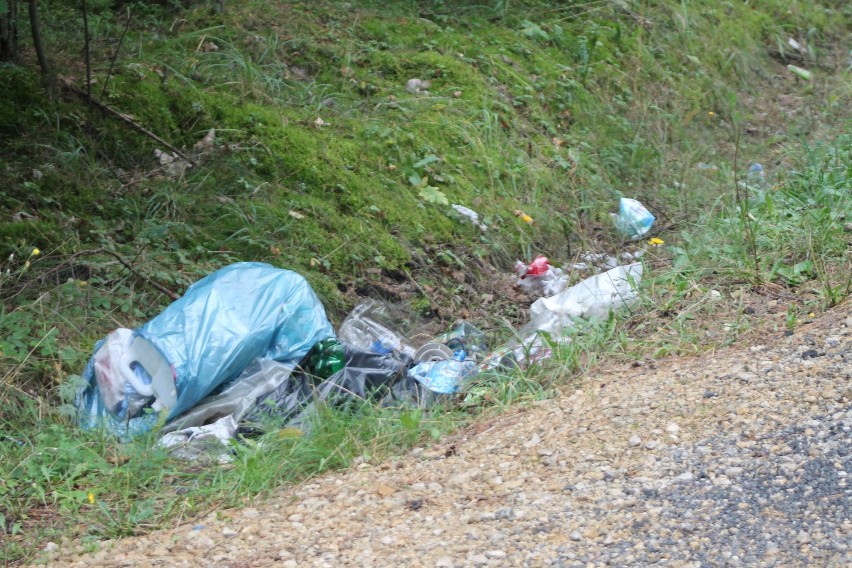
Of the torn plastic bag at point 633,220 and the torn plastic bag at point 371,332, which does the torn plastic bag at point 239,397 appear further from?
the torn plastic bag at point 633,220

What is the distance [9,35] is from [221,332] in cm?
238

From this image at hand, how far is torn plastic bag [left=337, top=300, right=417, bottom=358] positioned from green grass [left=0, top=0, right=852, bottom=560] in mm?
136

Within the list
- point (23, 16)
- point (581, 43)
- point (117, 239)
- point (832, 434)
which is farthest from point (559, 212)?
point (23, 16)

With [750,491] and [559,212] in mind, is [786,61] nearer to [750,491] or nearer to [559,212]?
[559,212]

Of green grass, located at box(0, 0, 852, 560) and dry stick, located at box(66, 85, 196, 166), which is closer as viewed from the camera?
green grass, located at box(0, 0, 852, 560)

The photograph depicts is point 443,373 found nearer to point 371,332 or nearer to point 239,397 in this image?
point 371,332

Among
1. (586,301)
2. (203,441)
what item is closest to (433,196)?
(586,301)

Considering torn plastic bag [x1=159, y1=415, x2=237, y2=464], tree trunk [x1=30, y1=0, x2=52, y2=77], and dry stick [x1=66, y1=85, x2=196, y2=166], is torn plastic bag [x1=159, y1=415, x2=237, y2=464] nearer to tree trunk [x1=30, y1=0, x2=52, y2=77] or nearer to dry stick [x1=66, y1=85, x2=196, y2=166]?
dry stick [x1=66, y1=85, x2=196, y2=166]

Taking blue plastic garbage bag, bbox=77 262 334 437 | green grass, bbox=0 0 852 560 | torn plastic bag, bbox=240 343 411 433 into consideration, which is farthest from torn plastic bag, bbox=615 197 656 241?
blue plastic garbage bag, bbox=77 262 334 437

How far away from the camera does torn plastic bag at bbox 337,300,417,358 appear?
4277 millimetres

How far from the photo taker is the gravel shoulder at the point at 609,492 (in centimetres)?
253

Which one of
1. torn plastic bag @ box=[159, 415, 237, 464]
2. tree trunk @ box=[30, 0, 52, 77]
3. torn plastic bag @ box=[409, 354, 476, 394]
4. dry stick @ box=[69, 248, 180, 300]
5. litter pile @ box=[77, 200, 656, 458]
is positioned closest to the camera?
torn plastic bag @ box=[159, 415, 237, 464]

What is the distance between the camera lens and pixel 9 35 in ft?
16.5

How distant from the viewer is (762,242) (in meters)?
4.41
